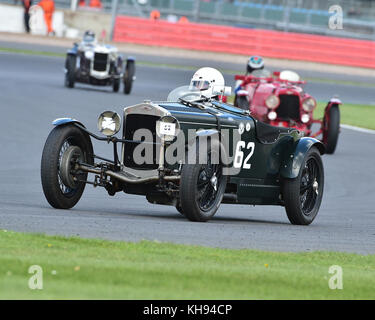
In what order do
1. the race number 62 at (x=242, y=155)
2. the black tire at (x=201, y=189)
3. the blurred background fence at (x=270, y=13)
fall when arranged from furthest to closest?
the blurred background fence at (x=270, y=13) < the race number 62 at (x=242, y=155) < the black tire at (x=201, y=189)

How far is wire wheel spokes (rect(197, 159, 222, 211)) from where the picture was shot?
9.53m

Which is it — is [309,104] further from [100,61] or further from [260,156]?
[260,156]

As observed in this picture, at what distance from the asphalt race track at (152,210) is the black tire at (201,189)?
12cm

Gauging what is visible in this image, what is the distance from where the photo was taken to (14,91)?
24.4 meters

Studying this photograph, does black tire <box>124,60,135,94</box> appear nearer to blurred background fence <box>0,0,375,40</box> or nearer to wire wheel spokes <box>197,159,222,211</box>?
blurred background fence <box>0,0,375,40</box>

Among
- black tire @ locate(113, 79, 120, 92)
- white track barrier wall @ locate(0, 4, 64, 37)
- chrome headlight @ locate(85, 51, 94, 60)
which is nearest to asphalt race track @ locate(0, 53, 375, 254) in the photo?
chrome headlight @ locate(85, 51, 94, 60)

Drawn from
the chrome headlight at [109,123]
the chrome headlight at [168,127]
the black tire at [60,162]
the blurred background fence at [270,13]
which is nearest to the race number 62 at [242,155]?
the chrome headlight at [168,127]

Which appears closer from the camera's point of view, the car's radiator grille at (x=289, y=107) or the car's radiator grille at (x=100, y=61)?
the car's radiator grille at (x=289, y=107)

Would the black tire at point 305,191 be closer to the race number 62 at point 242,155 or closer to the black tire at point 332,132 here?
the race number 62 at point 242,155

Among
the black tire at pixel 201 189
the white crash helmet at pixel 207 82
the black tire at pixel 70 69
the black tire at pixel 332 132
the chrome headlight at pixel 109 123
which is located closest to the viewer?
the black tire at pixel 201 189

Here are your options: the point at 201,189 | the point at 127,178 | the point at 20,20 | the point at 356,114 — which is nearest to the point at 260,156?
the point at 201,189

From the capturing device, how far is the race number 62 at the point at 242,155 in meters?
10.2

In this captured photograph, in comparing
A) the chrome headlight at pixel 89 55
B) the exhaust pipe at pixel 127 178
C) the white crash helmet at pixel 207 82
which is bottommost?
the chrome headlight at pixel 89 55
